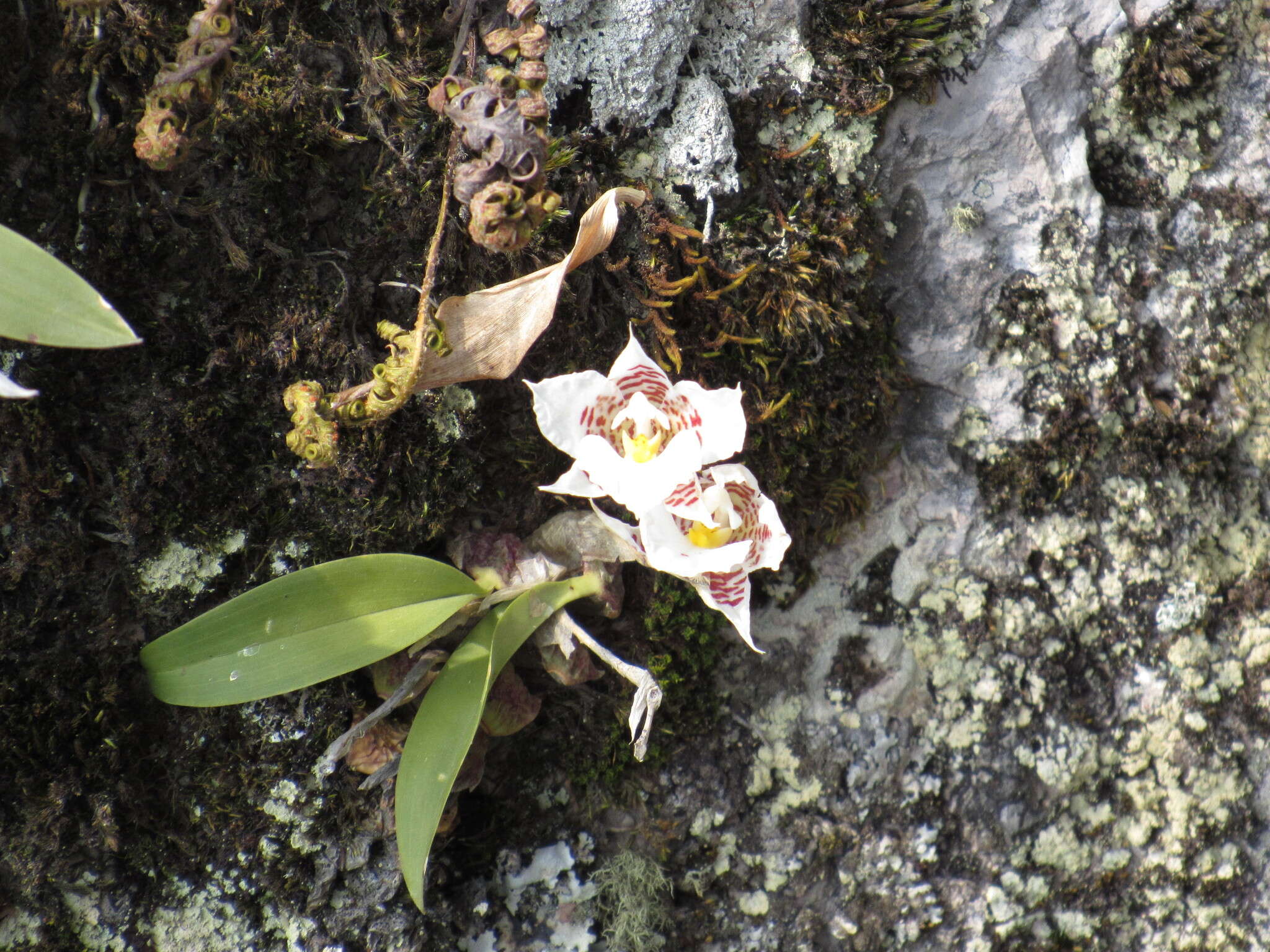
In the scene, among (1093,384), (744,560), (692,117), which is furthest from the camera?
(1093,384)

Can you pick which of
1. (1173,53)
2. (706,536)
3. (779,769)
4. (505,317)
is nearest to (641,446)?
(706,536)

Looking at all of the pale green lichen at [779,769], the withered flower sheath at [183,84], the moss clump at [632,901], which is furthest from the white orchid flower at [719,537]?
the withered flower sheath at [183,84]

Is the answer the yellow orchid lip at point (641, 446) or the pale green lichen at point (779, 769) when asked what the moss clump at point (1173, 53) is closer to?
the yellow orchid lip at point (641, 446)

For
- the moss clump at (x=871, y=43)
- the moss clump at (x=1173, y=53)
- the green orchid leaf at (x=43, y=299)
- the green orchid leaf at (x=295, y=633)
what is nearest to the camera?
the green orchid leaf at (x=43, y=299)

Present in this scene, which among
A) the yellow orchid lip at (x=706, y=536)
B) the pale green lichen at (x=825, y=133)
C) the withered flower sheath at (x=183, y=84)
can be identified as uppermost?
the pale green lichen at (x=825, y=133)

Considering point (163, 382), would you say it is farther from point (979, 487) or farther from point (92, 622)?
point (979, 487)

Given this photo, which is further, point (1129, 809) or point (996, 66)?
point (1129, 809)

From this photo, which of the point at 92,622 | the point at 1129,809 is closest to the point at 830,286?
the point at 1129,809
